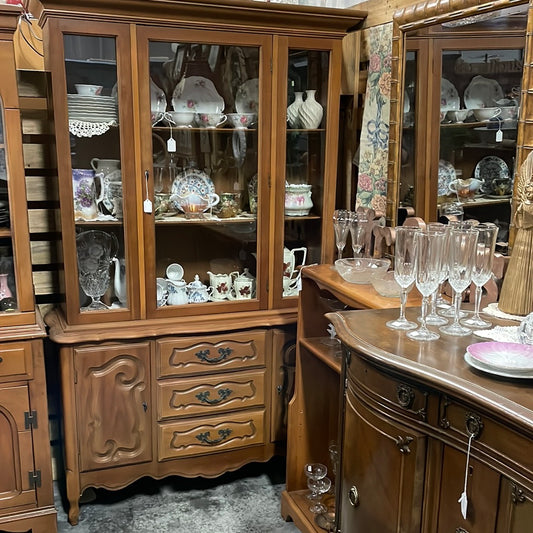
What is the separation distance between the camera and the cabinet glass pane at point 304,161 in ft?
7.98

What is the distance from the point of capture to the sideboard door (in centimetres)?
136

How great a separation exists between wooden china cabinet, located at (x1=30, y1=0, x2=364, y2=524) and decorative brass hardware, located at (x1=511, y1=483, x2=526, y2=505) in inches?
57.2

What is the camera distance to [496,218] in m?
1.81

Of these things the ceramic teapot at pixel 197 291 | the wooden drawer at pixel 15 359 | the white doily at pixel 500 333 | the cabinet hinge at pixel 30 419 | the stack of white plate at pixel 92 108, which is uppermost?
→ the stack of white plate at pixel 92 108

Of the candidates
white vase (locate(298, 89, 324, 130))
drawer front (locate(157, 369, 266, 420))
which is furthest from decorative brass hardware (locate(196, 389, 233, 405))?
white vase (locate(298, 89, 324, 130))

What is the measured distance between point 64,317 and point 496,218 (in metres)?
1.59

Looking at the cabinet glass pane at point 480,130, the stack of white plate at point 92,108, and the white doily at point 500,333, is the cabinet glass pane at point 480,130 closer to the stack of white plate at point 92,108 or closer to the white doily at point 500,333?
the white doily at point 500,333

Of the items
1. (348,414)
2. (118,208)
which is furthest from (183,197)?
(348,414)

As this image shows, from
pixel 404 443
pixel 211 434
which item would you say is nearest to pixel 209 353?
pixel 211 434

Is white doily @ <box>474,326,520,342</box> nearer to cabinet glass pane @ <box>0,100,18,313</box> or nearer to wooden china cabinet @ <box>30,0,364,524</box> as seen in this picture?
wooden china cabinet @ <box>30,0,364,524</box>

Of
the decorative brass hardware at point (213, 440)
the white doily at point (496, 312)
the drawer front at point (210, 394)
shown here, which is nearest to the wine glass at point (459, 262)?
the white doily at point (496, 312)

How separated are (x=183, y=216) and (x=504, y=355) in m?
1.50

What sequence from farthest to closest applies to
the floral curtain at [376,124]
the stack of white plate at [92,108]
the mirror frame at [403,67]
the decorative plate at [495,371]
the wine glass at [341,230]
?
the floral curtain at [376,124], the wine glass at [341,230], the stack of white plate at [92,108], the mirror frame at [403,67], the decorative plate at [495,371]

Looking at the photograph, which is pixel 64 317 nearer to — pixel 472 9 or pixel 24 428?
pixel 24 428
